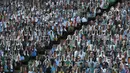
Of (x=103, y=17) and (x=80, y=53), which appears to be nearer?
(x=80, y=53)

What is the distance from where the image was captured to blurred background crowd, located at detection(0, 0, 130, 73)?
22219mm

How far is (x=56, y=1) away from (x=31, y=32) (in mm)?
4974

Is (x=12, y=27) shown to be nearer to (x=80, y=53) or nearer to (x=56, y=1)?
(x=56, y=1)

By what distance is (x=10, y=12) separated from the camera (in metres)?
30.9

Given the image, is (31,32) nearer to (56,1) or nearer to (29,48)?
(29,48)

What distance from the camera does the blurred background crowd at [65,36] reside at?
22219mm

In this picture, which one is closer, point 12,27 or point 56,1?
point 12,27

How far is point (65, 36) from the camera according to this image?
88.3 feet

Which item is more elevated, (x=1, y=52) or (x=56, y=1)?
(x=56, y=1)

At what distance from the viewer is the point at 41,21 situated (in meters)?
28.4

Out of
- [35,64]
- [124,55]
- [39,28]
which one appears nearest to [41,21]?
[39,28]

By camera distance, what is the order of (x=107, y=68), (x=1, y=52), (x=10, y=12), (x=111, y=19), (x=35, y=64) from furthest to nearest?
(x=10, y=12)
(x=111, y=19)
(x=1, y=52)
(x=35, y=64)
(x=107, y=68)

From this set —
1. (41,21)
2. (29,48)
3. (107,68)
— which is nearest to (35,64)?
(29,48)

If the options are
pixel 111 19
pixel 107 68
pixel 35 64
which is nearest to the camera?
pixel 107 68
